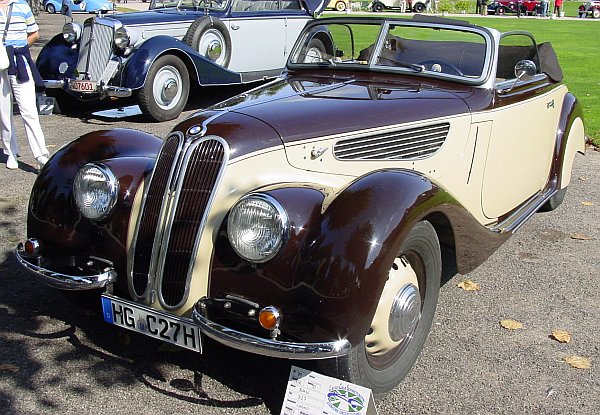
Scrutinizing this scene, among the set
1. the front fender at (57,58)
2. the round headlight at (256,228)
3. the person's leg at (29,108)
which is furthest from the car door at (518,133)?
the front fender at (57,58)

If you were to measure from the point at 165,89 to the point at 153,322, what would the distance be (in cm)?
687

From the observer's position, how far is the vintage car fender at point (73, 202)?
3.41 metres

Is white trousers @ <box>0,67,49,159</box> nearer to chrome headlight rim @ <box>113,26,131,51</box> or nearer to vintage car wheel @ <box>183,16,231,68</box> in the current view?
chrome headlight rim @ <box>113,26,131,51</box>

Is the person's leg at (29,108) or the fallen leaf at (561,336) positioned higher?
the person's leg at (29,108)

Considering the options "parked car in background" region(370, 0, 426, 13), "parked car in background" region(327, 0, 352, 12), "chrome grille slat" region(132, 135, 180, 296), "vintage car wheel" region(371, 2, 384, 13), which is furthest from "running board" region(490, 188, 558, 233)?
"vintage car wheel" region(371, 2, 384, 13)

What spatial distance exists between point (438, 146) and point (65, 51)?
7.40 meters

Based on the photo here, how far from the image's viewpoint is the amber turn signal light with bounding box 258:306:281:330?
279 centimetres

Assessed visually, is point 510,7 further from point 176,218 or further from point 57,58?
point 176,218

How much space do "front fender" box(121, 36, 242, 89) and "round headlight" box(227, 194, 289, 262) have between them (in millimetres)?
6524

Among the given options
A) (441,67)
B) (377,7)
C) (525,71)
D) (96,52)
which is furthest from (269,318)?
(377,7)

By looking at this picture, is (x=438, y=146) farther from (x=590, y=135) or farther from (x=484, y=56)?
(x=590, y=135)

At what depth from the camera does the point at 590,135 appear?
29.1 feet

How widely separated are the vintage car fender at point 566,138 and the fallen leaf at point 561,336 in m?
2.17

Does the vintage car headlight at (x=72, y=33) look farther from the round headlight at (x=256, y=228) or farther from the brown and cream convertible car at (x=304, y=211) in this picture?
the round headlight at (x=256, y=228)
